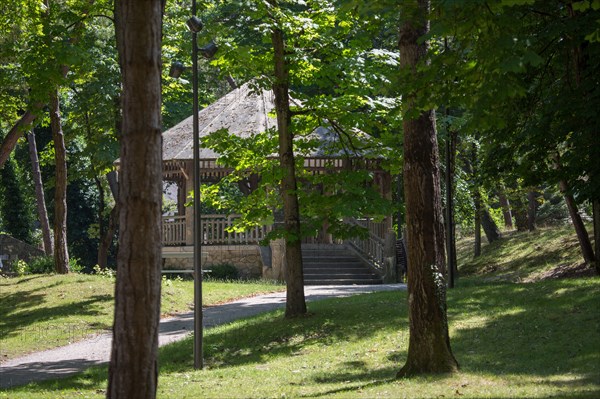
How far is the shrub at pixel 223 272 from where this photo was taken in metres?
32.0

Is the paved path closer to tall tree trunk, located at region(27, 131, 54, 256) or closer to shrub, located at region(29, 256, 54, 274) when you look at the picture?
shrub, located at region(29, 256, 54, 274)

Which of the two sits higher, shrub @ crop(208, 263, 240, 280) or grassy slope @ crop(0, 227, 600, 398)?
shrub @ crop(208, 263, 240, 280)

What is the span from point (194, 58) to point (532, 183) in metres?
7.82

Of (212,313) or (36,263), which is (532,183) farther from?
(36,263)

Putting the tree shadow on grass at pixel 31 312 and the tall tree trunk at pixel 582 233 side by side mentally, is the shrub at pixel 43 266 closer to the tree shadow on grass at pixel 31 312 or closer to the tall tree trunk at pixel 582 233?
the tree shadow on grass at pixel 31 312

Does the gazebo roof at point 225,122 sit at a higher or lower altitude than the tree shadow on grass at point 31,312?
higher

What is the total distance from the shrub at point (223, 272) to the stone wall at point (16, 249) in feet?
43.7

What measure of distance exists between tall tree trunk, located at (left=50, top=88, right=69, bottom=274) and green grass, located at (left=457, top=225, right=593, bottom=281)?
13.5 m

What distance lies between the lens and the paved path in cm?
1517

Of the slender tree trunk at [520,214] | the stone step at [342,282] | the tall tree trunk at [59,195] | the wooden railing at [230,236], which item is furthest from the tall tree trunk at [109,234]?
the slender tree trunk at [520,214]

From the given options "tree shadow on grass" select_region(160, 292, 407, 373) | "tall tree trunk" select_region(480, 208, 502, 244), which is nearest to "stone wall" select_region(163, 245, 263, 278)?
"tall tree trunk" select_region(480, 208, 502, 244)

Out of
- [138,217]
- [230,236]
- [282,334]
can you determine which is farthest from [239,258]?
[138,217]

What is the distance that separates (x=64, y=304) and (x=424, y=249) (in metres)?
14.3

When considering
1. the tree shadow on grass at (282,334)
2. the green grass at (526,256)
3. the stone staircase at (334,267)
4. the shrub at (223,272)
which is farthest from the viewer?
the shrub at (223,272)
